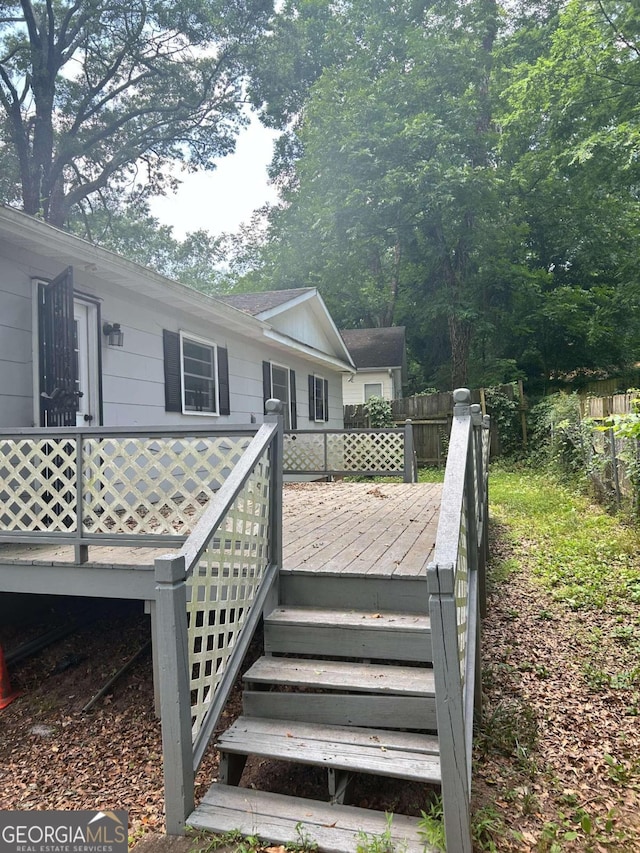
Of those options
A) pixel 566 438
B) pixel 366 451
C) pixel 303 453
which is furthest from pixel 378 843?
pixel 566 438

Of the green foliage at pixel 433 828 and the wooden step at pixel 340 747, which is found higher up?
the wooden step at pixel 340 747

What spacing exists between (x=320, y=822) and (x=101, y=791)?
1.32 m

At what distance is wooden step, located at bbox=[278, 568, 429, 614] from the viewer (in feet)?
9.89

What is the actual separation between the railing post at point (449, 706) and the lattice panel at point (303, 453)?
26.3ft

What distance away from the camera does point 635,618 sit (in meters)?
4.27

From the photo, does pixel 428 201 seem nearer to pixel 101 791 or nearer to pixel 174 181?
pixel 174 181

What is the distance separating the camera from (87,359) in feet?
18.1

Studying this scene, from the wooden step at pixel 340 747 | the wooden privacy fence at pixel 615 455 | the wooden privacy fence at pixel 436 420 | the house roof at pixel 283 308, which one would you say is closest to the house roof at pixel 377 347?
the wooden privacy fence at pixel 436 420

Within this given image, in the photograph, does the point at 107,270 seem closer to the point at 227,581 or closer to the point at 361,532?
the point at 361,532

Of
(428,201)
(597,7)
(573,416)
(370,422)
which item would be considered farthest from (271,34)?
(573,416)

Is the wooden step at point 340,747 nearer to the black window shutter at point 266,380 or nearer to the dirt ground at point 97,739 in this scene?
the dirt ground at point 97,739

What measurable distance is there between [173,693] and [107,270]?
429 centimetres

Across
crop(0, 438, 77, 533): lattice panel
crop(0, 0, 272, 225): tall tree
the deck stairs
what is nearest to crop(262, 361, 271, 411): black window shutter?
crop(0, 438, 77, 533): lattice panel

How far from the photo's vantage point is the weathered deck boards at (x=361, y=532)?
3.32m
